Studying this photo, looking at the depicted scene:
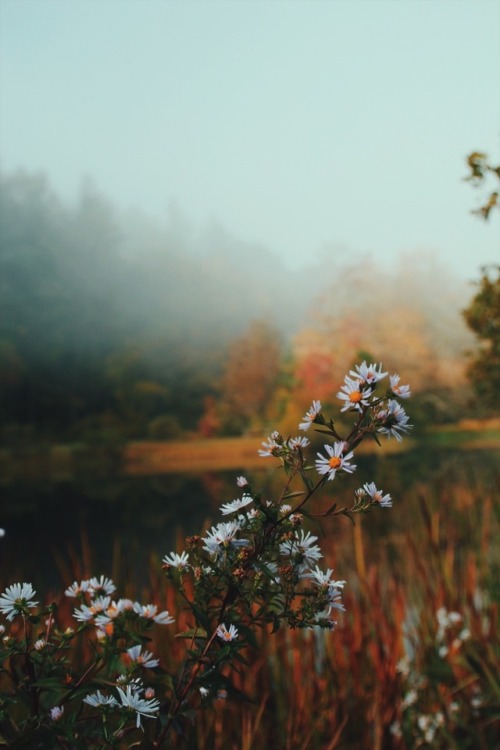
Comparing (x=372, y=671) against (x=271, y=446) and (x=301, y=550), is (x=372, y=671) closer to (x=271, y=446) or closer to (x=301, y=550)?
(x=301, y=550)

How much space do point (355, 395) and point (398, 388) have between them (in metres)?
0.05

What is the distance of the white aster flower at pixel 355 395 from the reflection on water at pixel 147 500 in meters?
5.11

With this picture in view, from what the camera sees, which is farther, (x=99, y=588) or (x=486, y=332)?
(x=486, y=332)

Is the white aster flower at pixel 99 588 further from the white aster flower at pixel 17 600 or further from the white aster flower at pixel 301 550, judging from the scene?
the white aster flower at pixel 301 550

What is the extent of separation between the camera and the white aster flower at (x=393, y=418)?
851 millimetres

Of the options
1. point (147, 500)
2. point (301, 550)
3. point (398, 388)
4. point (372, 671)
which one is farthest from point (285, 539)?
point (147, 500)

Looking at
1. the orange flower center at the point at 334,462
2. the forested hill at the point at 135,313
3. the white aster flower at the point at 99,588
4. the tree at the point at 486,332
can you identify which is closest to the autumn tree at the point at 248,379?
the forested hill at the point at 135,313

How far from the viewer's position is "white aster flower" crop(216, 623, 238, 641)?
2.85 feet

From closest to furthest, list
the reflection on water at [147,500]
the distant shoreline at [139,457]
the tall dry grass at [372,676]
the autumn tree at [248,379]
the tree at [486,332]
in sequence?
the tall dry grass at [372,676]
the tree at [486,332]
the reflection on water at [147,500]
the distant shoreline at [139,457]
the autumn tree at [248,379]

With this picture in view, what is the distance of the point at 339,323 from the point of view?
14555mm

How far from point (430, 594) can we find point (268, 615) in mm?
1933

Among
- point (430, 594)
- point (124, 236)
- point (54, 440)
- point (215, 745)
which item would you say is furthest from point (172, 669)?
point (124, 236)

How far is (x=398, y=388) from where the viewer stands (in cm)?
86

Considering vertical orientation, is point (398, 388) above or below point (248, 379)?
below
